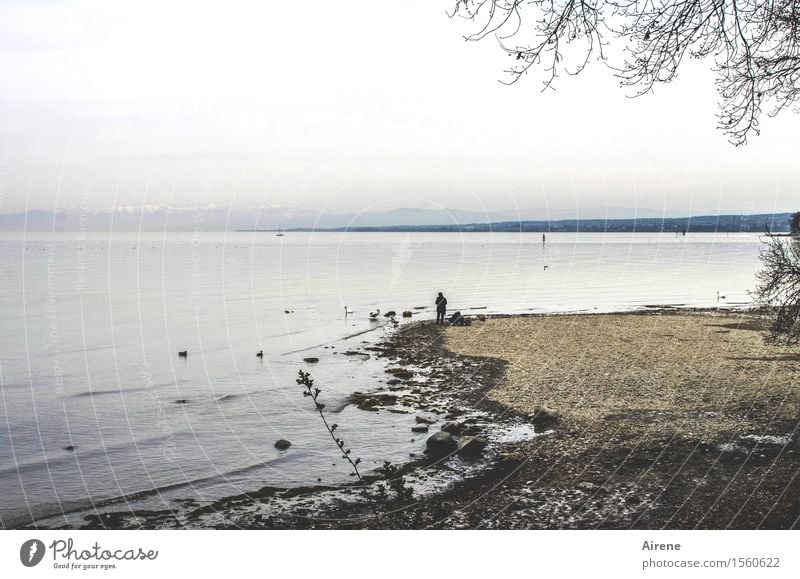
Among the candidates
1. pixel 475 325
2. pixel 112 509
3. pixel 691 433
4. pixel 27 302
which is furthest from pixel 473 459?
pixel 27 302

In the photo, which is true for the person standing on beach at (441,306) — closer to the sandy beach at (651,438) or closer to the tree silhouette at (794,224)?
the sandy beach at (651,438)

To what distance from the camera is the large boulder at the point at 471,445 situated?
6.55 metres

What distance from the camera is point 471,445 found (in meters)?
6.62

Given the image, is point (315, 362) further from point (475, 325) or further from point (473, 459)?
point (473, 459)

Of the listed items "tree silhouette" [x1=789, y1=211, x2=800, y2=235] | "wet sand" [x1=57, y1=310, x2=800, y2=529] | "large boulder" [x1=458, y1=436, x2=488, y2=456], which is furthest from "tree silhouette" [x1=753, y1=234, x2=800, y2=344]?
"large boulder" [x1=458, y1=436, x2=488, y2=456]

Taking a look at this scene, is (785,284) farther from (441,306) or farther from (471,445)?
(441,306)

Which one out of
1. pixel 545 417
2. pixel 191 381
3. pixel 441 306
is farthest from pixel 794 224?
pixel 441 306

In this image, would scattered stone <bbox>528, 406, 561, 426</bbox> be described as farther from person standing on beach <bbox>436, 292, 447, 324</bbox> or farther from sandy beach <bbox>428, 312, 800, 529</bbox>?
person standing on beach <bbox>436, 292, 447, 324</bbox>

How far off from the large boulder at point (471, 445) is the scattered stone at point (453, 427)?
1.61 ft

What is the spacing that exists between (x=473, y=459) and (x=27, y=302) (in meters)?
22.6
